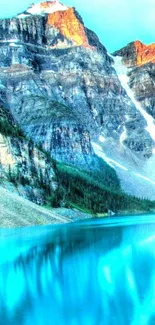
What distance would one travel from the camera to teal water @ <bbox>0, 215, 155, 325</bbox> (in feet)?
61.4

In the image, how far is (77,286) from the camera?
24078mm

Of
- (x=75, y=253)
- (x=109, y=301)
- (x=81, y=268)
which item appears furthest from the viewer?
(x=75, y=253)

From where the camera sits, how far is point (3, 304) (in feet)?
68.9

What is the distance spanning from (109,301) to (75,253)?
1652 cm

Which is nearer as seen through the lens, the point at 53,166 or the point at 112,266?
the point at 112,266

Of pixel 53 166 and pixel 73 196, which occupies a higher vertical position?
pixel 53 166

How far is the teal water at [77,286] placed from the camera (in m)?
18.7

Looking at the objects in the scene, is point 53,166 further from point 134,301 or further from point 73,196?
point 134,301

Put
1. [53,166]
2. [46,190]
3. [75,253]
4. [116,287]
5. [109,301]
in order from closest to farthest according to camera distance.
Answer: [109,301]
[116,287]
[75,253]
[46,190]
[53,166]

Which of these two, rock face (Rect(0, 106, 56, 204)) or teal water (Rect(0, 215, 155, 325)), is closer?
teal water (Rect(0, 215, 155, 325))

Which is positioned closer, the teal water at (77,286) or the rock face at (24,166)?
the teal water at (77,286)

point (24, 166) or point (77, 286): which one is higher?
point (24, 166)

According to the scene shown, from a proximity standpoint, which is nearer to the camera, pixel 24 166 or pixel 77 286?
pixel 77 286

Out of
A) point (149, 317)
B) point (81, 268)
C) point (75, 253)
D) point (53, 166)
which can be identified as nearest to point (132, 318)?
point (149, 317)
